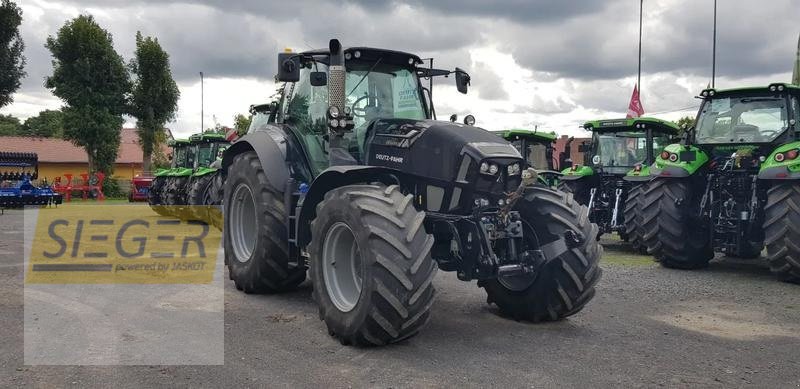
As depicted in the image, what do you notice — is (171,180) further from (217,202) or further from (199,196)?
(217,202)

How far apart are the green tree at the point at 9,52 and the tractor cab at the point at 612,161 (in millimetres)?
32651

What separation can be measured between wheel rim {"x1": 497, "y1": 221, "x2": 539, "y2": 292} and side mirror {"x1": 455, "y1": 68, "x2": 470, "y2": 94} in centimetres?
208

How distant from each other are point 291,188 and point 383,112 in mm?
1246

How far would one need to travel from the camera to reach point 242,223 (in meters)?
8.12

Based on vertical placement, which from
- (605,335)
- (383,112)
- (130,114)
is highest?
(130,114)

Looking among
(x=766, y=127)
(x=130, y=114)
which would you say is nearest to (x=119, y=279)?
(x=766, y=127)

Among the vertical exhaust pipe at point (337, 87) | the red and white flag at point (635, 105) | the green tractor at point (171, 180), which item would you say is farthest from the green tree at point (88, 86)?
the vertical exhaust pipe at point (337, 87)

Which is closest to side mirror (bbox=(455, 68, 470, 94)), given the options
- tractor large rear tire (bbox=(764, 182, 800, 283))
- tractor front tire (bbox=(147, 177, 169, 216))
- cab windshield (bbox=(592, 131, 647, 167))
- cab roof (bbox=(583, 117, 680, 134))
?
tractor large rear tire (bbox=(764, 182, 800, 283))

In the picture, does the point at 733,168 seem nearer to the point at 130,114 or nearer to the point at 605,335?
the point at 605,335

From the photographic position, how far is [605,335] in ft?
19.4

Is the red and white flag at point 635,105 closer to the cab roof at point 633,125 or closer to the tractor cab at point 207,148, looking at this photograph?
the cab roof at point 633,125

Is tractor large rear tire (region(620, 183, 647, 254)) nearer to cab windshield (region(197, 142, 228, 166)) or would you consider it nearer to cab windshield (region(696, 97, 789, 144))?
cab windshield (region(696, 97, 789, 144))

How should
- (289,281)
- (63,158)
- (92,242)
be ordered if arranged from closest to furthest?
(289,281), (92,242), (63,158)

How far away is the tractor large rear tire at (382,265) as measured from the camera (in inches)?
195
